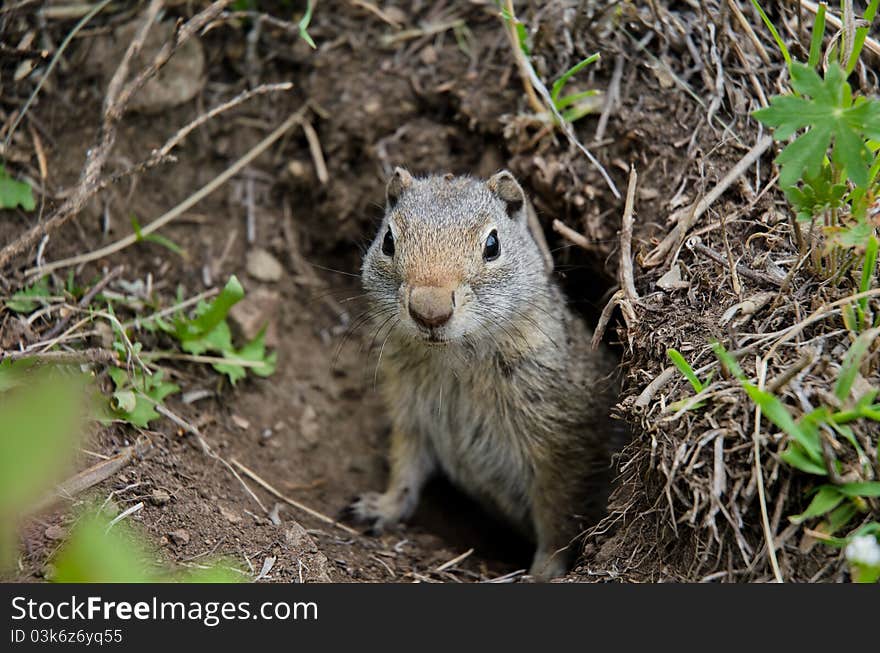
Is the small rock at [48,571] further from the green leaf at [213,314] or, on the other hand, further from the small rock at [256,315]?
the small rock at [256,315]

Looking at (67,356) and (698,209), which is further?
(698,209)

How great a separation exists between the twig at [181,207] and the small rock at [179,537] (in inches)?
69.5

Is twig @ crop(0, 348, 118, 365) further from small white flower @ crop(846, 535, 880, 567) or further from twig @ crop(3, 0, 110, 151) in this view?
small white flower @ crop(846, 535, 880, 567)

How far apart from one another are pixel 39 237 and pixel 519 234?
2593mm

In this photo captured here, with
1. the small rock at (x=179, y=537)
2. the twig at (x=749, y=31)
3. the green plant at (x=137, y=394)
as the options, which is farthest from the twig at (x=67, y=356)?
the twig at (x=749, y=31)

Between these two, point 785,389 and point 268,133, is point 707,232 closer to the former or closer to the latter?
point 785,389

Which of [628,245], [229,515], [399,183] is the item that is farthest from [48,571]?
[628,245]

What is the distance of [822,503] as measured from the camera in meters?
3.10

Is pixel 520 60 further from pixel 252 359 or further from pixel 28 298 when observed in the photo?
pixel 28 298

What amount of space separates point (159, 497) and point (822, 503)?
9.35 feet

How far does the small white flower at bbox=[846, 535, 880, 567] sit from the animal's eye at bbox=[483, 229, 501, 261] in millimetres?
2135

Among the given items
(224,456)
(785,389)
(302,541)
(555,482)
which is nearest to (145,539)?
(302,541)

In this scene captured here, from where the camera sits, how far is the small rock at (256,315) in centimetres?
549

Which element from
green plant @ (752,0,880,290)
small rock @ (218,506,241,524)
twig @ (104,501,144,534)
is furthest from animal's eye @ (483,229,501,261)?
twig @ (104,501,144,534)
